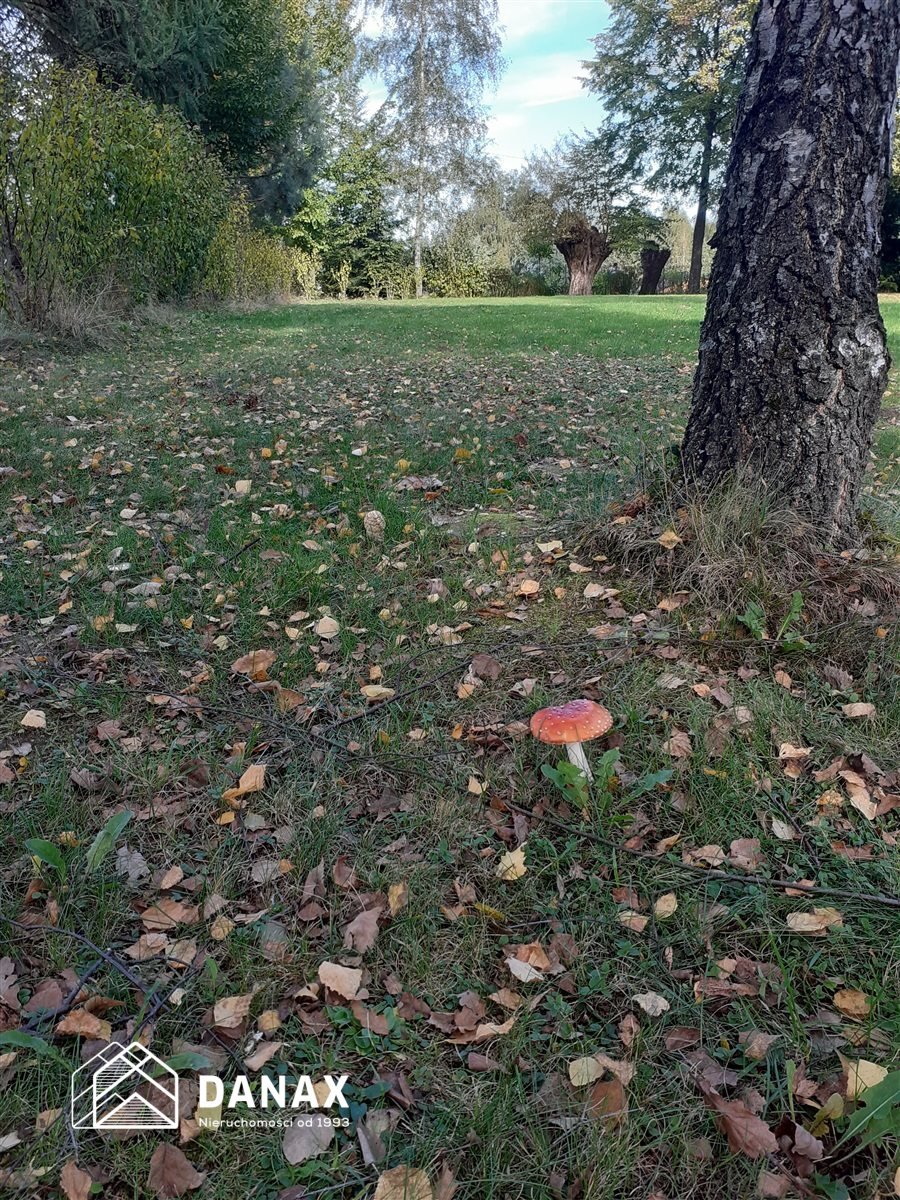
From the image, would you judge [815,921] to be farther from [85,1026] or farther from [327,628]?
[327,628]

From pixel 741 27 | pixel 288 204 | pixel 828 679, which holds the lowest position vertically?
pixel 828 679

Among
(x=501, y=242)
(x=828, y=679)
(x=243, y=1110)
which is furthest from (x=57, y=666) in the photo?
(x=501, y=242)

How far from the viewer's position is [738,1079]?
1.33 meters

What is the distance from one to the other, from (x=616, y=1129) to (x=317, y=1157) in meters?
0.53

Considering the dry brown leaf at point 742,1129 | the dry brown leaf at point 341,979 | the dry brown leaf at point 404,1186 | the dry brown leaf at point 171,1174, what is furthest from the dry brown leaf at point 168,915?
the dry brown leaf at point 742,1129

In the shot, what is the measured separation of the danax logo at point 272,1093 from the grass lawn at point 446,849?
0.02 metres

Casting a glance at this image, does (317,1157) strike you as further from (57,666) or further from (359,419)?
(359,419)

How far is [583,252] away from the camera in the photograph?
30125 millimetres

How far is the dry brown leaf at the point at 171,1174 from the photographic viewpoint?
119 cm

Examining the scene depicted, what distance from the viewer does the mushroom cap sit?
183 cm

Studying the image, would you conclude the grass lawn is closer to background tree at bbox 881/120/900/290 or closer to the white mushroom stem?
the white mushroom stem

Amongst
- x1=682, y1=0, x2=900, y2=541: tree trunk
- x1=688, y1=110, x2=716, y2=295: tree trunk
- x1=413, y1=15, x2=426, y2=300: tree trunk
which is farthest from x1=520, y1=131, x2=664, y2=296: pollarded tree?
x1=682, y1=0, x2=900, y2=541: tree trunk

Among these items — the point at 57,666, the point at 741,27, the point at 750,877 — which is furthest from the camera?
the point at 741,27
